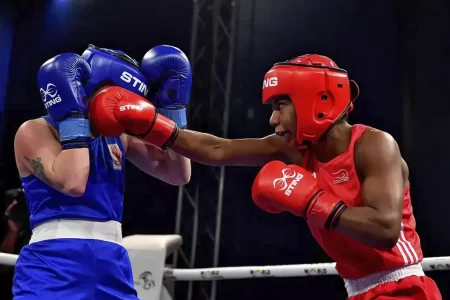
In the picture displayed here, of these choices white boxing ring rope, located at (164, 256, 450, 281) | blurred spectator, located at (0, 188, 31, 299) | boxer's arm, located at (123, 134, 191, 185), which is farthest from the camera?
blurred spectator, located at (0, 188, 31, 299)

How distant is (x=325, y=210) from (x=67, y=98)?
0.93m

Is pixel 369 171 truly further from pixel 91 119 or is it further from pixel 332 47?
pixel 332 47

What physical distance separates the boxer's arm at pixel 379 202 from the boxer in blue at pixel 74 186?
728 mm

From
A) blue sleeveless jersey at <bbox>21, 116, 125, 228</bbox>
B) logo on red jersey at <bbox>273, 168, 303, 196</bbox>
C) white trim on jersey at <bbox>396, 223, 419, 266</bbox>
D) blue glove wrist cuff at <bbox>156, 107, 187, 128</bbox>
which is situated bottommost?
white trim on jersey at <bbox>396, 223, 419, 266</bbox>

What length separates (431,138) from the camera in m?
4.38

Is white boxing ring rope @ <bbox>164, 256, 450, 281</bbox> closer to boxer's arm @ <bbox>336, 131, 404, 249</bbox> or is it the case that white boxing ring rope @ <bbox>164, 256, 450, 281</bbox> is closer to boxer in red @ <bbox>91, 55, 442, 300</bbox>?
boxer in red @ <bbox>91, 55, 442, 300</bbox>

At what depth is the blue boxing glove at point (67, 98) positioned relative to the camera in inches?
73.4

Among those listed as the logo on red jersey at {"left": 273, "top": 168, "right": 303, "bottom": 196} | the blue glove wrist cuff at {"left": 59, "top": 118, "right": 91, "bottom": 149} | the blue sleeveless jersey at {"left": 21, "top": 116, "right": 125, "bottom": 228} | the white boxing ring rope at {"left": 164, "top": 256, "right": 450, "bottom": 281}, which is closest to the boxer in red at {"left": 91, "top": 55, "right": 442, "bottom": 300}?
the logo on red jersey at {"left": 273, "top": 168, "right": 303, "bottom": 196}

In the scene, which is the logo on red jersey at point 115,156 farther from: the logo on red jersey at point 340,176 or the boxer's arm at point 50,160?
the logo on red jersey at point 340,176

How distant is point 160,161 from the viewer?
235 centimetres

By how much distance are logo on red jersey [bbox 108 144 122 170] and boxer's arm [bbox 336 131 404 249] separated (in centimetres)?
90

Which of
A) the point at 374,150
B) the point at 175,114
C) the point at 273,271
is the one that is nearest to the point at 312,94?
the point at 374,150

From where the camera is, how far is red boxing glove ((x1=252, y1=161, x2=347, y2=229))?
1.57 meters

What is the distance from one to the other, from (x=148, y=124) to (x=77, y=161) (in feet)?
0.87
